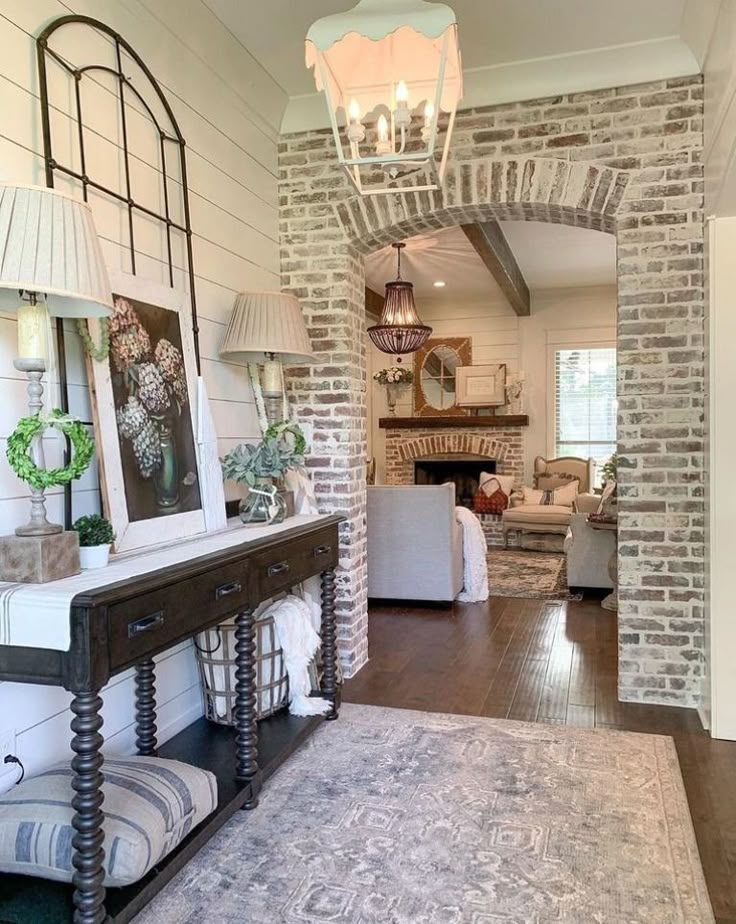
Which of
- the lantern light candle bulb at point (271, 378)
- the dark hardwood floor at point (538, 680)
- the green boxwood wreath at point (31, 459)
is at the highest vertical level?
the lantern light candle bulb at point (271, 378)

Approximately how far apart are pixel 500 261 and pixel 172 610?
5.47m

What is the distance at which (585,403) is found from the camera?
9.04m

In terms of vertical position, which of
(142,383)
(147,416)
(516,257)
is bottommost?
(147,416)

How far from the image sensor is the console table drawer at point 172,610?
71.8 inches

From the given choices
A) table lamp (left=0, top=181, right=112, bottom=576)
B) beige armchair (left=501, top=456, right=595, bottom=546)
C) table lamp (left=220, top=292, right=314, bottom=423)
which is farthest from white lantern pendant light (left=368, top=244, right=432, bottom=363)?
table lamp (left=0, top=181, right=112, bottom=576)

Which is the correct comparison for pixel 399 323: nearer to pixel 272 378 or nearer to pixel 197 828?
pixel 272 378

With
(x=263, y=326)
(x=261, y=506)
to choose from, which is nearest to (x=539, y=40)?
(x=263, y=326)

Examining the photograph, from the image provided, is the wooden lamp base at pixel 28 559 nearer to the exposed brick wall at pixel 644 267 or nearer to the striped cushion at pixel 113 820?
the striped cushion at pixel 113 820

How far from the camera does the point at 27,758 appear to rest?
2.17 metres

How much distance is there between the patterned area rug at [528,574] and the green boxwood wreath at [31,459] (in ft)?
14.9

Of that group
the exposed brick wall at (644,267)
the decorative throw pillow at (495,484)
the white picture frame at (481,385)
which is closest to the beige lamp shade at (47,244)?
the exposed brick wall at (644,267)

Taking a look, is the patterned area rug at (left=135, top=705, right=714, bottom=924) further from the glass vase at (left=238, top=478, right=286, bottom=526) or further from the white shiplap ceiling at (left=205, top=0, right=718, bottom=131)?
the white shiplap ceiling at (left=205, top=0, right=718, bottom=131)

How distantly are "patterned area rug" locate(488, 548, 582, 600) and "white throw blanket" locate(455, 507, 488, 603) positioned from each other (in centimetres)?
26

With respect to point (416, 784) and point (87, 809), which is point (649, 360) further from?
point (87, 809)
